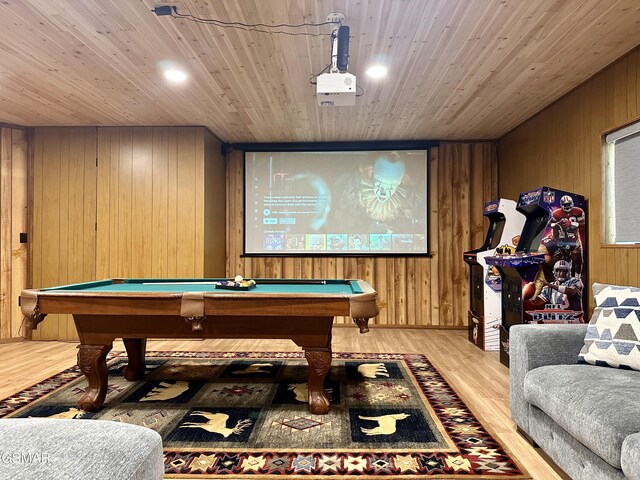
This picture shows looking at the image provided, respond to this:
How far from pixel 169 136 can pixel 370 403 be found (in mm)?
3892

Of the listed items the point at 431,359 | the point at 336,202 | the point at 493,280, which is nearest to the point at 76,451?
the point at 431,359

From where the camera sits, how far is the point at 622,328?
204 cm

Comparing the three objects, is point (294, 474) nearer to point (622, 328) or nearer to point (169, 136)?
point (622, 328)

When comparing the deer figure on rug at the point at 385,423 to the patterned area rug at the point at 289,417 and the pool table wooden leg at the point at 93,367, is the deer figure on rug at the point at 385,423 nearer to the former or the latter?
the patterned area rug at the point at 289,417

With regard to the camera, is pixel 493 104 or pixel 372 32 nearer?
pixel 372 32

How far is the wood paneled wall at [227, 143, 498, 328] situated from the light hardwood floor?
315mm

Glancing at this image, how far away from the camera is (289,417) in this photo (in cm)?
255

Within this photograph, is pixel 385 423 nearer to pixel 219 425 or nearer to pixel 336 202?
pixel 219 425

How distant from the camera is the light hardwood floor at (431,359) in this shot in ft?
7.80

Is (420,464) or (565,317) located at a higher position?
(565,317)

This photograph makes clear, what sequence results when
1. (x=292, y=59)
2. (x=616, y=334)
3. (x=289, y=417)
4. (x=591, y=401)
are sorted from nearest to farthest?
(x=591, y=401) < (x=616, y=334) < (x=289, y=417) < (x=292, y=59)

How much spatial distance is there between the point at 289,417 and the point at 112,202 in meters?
3.71

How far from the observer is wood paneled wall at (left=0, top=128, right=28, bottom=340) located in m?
4.75

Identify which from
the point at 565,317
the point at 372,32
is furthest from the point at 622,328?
the point at 372,32
